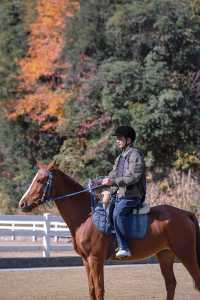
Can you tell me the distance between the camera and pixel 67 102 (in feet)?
123

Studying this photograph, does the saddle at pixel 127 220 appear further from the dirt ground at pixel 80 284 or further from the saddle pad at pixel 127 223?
the dirt ground at pixel 80 284

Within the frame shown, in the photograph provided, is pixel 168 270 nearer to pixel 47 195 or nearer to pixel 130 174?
pixel 130 174

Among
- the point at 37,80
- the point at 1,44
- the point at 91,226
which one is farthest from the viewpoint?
the point at 1,44

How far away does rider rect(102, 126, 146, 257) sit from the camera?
462 inches

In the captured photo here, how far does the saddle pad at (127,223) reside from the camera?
39.0 ft

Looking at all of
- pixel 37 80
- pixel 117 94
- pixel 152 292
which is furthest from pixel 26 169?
pixel 152 292

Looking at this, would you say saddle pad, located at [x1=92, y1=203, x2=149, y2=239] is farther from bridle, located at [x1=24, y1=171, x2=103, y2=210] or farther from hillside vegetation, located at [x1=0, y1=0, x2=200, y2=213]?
hillside vegetation, located at [x1=0, y1=0, x2=200, y2=213]

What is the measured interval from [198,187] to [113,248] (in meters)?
22.3

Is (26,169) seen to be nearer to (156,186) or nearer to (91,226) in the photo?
(156,186)

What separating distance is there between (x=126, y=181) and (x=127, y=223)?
72 centimetres

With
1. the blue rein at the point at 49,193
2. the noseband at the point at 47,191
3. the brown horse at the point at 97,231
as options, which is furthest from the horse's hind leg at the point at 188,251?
the noseband at the point at 47,191

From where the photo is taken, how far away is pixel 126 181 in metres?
11.7

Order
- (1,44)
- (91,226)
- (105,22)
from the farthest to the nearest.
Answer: (1,44) → (105,22) → (91,226)

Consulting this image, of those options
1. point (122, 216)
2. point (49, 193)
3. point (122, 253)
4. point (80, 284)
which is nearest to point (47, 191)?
point (49, 193)
